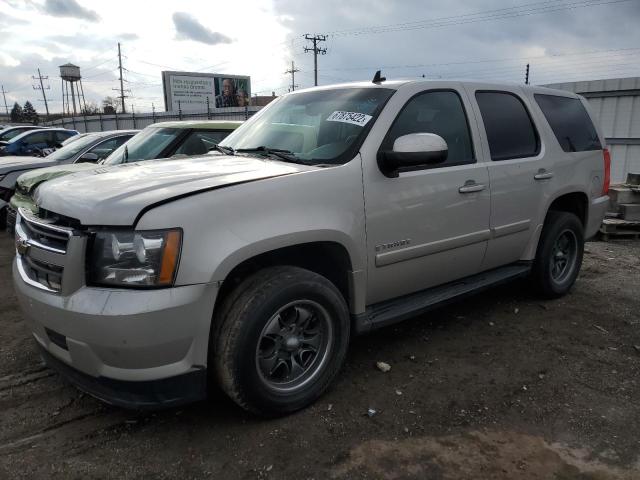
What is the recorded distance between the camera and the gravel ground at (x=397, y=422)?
96.8 inches

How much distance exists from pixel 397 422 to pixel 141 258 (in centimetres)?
165

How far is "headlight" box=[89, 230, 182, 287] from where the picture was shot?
2.28 m

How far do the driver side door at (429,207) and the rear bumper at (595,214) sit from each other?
178 centimetres

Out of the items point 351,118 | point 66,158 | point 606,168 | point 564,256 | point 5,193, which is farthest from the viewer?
point 66,158

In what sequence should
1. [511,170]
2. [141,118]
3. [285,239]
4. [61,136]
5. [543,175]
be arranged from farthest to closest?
[141,118], [61,136], [543,175], [511,170], [285,239]

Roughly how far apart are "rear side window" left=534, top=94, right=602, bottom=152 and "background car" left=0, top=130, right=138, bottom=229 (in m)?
6.13

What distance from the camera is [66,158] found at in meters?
8.57

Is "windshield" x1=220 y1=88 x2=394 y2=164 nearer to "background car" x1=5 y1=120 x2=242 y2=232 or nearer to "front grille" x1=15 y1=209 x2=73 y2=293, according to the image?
"front grille" x1=15 y1=209 x2=73 y2=293

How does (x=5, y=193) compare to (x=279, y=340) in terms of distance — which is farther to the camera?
(x=5, y=193)

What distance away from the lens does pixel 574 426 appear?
2.79m

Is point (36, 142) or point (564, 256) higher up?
point (36, 142)

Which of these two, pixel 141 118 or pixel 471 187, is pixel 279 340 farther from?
pixel 141 118

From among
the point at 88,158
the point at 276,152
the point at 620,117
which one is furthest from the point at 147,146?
the point at 620,117

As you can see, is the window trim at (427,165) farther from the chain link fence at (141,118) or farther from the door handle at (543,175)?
the chain link fence at (141,118)
